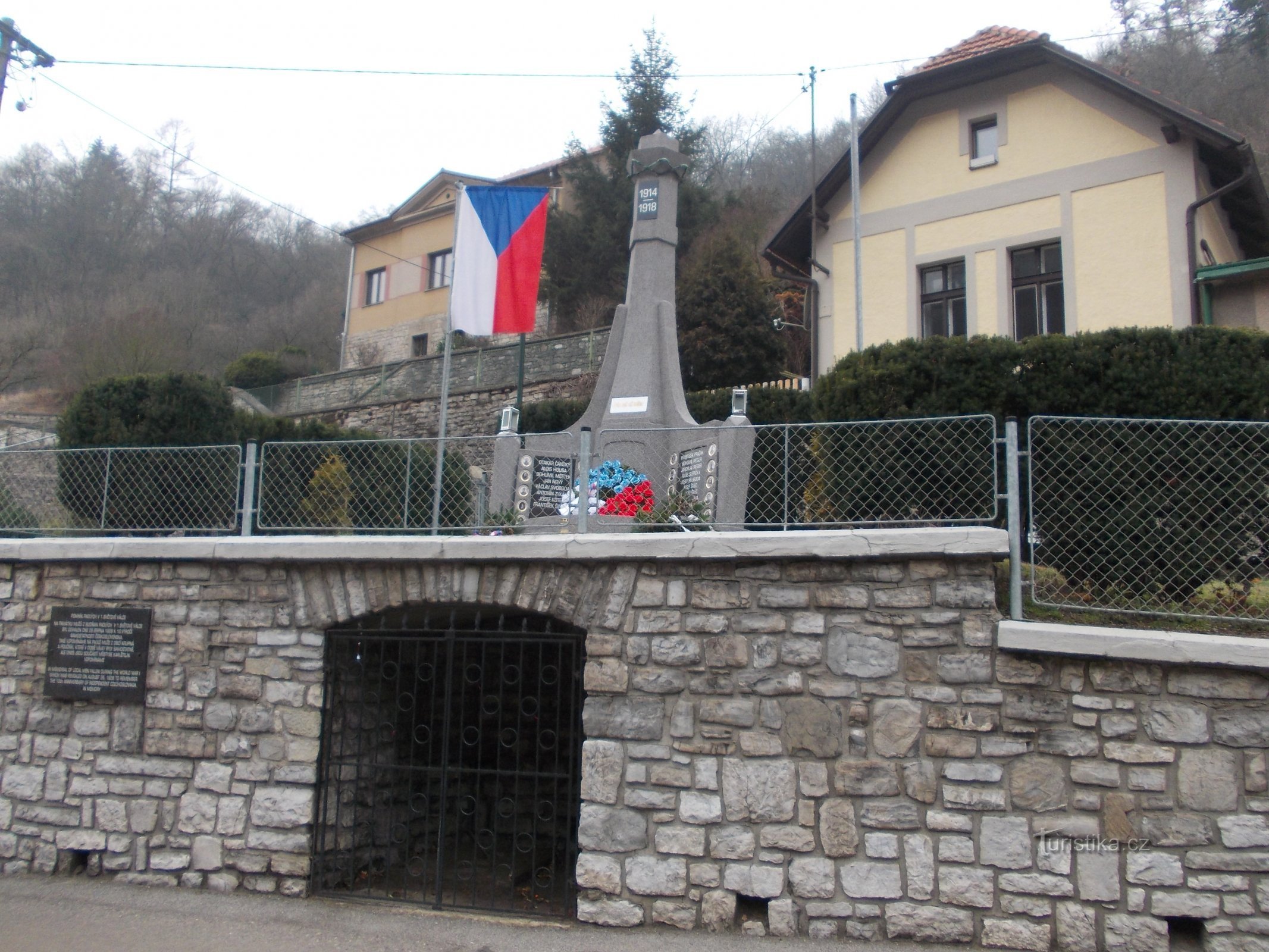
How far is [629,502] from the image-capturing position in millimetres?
7836

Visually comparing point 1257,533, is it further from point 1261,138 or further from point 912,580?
point 1261,138

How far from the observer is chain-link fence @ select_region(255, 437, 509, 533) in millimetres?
7172

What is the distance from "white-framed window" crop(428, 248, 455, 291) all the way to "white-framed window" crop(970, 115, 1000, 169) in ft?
62.8

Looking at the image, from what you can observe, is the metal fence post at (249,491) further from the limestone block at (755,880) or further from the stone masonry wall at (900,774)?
the limestone block at (755,880)

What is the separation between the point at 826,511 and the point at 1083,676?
6.72 ft

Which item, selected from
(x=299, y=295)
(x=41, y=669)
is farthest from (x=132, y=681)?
(x=299, y=295)

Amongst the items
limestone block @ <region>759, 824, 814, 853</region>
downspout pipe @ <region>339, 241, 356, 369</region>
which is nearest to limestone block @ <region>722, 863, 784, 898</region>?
limestone block @ <region>759, 824, 814, 853</region>

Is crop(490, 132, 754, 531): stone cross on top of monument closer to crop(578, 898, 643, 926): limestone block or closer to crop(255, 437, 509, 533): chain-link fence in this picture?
crop(255, 437, 509, 533): chain-link fence

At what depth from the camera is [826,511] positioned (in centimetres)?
659

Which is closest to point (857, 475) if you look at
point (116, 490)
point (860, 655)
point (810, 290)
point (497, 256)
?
point (860, 655)

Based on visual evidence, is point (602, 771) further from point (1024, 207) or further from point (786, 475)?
point (1024, 207)

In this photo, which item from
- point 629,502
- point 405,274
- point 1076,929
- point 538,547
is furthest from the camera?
point 405,274

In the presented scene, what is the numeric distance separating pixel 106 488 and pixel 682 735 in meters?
4.62

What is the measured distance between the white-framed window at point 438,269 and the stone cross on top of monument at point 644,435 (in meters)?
22.0
